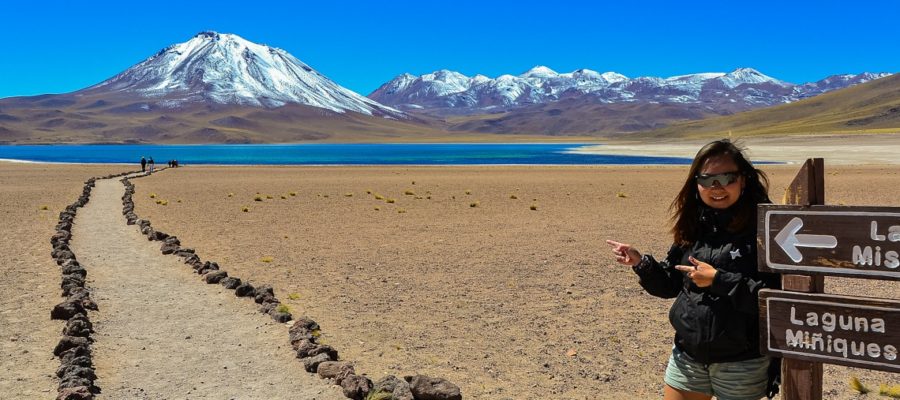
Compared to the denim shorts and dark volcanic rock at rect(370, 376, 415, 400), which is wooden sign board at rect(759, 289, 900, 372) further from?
dark volcanic rock at rect(370, 376, 415, 400)

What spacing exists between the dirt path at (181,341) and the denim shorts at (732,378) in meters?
3.07

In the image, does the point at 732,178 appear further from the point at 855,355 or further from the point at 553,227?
the point at 553,227

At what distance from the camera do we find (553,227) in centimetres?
1619

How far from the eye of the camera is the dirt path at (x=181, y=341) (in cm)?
584

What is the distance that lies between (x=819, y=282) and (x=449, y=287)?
22.9ft

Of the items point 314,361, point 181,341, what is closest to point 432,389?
point 314,361

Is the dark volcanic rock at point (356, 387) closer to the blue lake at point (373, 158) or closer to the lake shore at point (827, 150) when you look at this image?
the lake shore at point (827, 150)

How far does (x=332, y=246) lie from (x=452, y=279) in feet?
12.8

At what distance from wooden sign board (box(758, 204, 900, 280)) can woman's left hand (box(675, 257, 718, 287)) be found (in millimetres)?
199

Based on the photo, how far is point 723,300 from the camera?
3172mm

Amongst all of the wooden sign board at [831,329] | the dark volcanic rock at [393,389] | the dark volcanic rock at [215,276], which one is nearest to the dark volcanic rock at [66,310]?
the dark volcanic rock at [215,276]

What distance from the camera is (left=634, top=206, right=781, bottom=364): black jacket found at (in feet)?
10.2

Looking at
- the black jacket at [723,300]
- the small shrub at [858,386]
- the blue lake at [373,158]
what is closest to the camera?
the black jacket at [723,300]

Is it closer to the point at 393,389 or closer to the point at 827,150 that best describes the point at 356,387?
the point at 393,389
